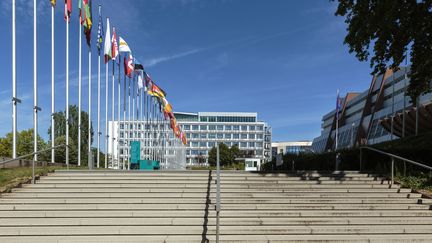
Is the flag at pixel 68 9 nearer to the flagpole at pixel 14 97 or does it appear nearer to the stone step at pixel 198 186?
the flagpole at pixel 14 97

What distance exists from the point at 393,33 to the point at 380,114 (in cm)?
6797

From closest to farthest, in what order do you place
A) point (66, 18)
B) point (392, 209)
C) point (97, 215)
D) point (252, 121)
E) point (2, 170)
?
point (97, 215) → point (392, 209) → point (2, 170) → point (66, 18) → point (252, 121)

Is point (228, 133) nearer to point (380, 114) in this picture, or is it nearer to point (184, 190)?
point (380, 114)

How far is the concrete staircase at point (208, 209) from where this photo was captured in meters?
9.07

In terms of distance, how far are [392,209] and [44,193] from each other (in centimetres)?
883

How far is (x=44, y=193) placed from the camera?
1203 cm

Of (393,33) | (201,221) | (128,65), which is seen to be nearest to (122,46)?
(128,65)

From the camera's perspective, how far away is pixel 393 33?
49.7 feet

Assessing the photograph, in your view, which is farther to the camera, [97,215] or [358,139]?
[358,139]

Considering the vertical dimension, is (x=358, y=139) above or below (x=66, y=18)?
below

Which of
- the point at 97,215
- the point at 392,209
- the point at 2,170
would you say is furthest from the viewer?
the point at 2,170

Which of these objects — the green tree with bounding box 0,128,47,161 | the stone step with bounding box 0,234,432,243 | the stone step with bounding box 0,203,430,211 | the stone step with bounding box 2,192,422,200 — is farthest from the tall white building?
the stone step with bounding box 0,234,432,243

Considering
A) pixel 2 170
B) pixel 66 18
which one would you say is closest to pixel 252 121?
pixel 66 18

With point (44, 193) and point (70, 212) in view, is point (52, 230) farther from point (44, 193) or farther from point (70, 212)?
point (44, 193)
